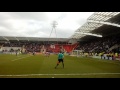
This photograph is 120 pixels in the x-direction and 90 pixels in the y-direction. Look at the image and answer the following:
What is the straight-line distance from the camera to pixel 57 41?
106 metres

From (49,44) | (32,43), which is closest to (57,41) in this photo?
(49,44)
